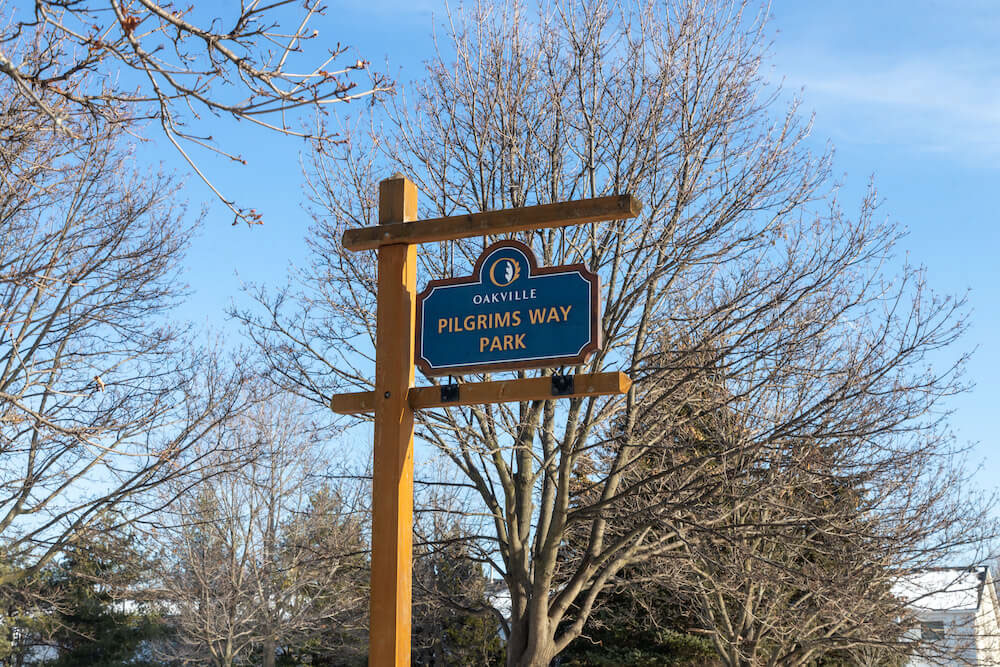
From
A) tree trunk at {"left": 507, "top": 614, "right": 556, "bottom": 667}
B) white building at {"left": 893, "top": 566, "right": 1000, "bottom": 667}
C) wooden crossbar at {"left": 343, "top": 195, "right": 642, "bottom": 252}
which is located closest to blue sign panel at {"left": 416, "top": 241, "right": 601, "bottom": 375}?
wooden crossbar at {"left": 343, "top": 195, "right": 642, "bottom": 252}

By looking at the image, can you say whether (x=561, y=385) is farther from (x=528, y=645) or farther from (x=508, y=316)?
(x=528, y=645)

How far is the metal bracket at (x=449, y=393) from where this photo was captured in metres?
5.91

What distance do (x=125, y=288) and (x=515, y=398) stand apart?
8.70m

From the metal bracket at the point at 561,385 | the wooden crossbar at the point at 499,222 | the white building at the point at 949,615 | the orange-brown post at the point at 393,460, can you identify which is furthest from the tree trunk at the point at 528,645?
the wooden crossbar at the point at 499,222

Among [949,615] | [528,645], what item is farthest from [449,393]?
[949,615]

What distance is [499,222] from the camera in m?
6.05

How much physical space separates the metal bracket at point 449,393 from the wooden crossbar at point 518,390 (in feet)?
0.04

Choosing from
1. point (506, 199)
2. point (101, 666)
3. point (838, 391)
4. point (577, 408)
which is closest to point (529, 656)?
point (577, 408)

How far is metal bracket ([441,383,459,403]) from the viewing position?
5.91 m

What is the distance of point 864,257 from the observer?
1072 centimetres

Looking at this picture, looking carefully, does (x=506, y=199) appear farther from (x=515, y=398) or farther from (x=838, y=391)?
(x=515, y=398)

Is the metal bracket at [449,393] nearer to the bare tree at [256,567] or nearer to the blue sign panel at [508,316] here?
the blue sign panel at [508,316]

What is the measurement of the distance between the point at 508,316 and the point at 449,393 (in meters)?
0.69

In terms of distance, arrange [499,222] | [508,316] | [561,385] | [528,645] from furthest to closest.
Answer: [528,645] < [499,222] < [561,385] < [508,316]
